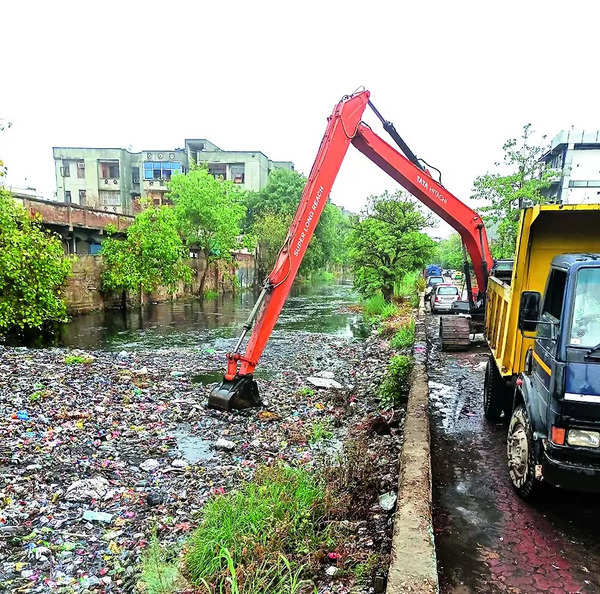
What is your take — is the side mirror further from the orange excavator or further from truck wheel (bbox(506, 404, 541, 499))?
the orange excavator

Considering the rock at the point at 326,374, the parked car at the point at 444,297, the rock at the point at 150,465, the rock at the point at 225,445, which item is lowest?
the rock at the point at 326,374

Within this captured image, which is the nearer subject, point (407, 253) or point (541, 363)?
point (541, 363)

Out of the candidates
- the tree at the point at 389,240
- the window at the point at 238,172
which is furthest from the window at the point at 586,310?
the window at the point at 238,172

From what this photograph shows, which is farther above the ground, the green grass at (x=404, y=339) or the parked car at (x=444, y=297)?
the parked car at (x=444, y=297)

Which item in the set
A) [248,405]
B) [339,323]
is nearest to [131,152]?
[339,323]

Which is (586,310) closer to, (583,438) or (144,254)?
(583,438)

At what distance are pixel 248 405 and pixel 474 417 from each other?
3.48 metres

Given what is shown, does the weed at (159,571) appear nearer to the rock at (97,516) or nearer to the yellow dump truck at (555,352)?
the rock at (97,516)

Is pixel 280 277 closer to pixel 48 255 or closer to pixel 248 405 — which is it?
pixel 248 405

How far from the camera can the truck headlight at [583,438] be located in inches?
121

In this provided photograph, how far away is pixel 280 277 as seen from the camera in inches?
269

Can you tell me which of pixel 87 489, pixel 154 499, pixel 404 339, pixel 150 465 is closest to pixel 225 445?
pixel 150 465

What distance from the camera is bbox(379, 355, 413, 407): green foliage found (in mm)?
7648

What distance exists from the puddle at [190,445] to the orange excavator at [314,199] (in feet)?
2.11
